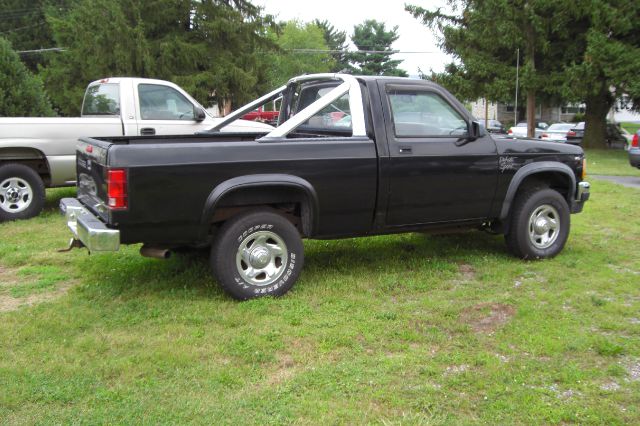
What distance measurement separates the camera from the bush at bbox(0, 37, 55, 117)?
36.9 feet

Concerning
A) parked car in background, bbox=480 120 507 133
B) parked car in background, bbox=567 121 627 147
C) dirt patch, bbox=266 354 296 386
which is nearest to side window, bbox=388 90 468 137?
parked car in background, bbox=480 120 507 133

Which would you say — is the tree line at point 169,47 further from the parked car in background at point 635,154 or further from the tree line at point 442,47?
the parked car in background at point 635,154

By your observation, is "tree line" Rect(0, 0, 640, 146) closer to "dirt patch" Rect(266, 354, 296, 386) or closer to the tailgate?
the tailgate

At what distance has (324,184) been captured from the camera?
5141mm

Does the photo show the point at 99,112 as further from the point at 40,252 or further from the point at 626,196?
the point at 626,196

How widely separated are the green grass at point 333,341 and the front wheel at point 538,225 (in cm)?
20

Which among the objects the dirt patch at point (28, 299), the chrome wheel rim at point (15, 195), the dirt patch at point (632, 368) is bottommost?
the dirt patch at point (632, 368)

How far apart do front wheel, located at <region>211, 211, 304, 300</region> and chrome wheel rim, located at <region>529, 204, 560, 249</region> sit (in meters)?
2.69

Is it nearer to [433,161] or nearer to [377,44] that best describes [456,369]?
[433,161]

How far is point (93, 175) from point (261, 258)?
62.8 inches

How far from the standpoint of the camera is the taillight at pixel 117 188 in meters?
4.38

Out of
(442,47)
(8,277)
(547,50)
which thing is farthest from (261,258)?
(442,47)

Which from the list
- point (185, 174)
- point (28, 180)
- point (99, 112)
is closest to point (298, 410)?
point (185, 174)

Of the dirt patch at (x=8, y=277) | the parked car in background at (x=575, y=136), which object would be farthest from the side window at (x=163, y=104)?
the parked car in background at (x=575, y=136)
